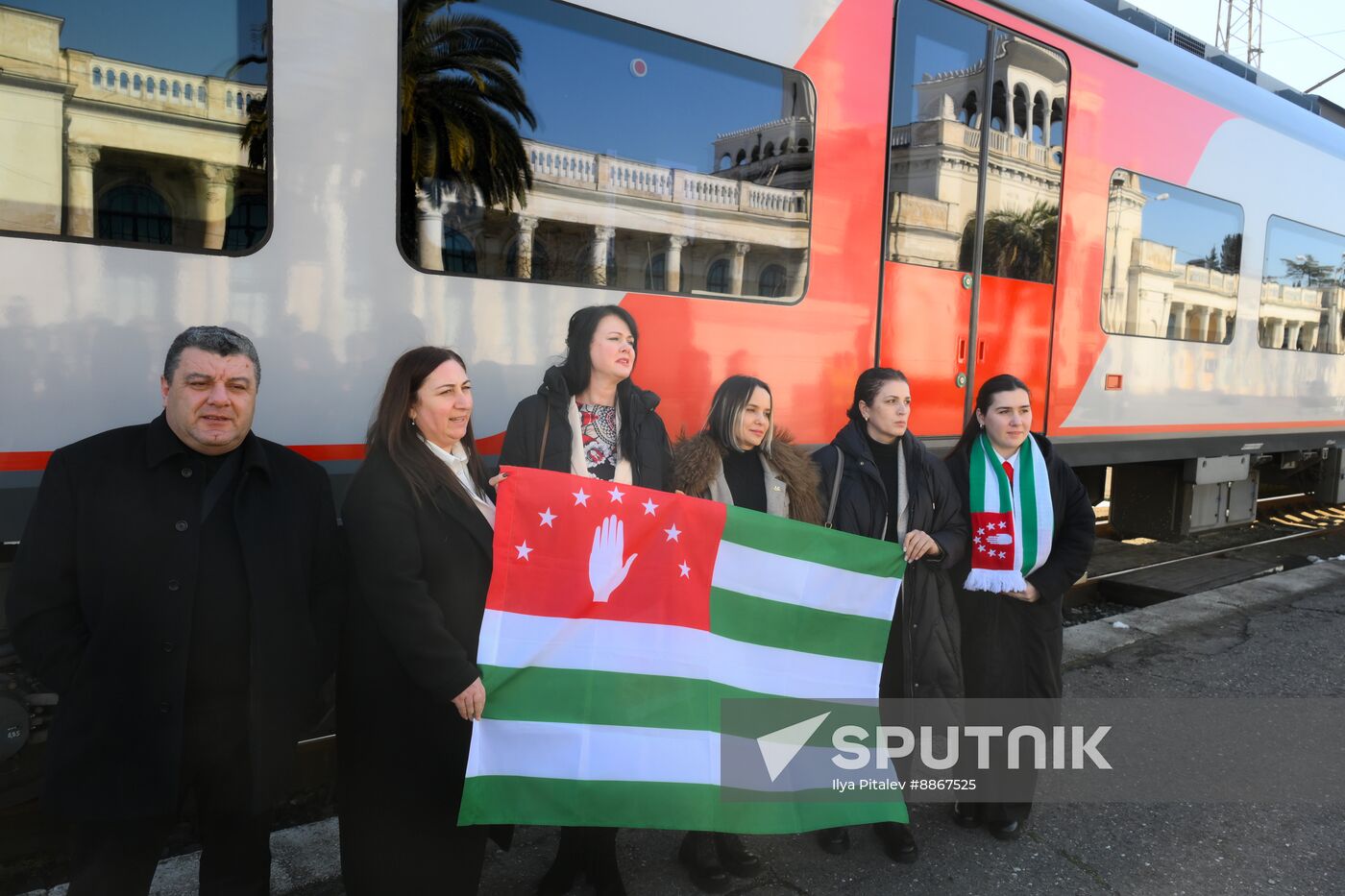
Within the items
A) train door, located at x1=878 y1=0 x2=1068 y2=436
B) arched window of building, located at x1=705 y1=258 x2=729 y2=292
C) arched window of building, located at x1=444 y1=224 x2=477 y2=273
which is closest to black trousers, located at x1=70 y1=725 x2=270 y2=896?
arched window of building, located at x1=444 y1=224 x2=477 y2=273

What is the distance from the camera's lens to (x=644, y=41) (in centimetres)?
362

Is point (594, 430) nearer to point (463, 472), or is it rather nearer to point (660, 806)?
point (463, 472)

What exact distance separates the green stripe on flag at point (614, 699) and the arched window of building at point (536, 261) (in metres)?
1.45

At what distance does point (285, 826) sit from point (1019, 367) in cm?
399

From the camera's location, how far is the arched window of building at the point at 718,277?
12.6 feet

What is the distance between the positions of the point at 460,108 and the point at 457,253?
474 millimetres

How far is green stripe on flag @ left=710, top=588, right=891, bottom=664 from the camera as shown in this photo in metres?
2.87

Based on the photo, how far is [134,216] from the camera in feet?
8.90

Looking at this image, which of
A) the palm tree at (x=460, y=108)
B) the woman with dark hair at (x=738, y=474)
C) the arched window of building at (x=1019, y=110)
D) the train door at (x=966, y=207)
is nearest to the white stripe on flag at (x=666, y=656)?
the woman with dark hair at (x=738, y=474)

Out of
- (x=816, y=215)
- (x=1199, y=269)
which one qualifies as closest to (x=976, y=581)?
(x=816, y=215)

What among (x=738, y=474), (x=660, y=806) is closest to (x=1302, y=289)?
(x=738, y=474)

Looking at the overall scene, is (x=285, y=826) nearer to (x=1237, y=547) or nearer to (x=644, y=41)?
Answer: (x=644, y=41)

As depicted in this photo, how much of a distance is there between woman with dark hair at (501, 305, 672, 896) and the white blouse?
0.27 meters

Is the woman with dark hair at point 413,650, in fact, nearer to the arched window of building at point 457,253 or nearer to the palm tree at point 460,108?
the arched window of building at point 457,253
